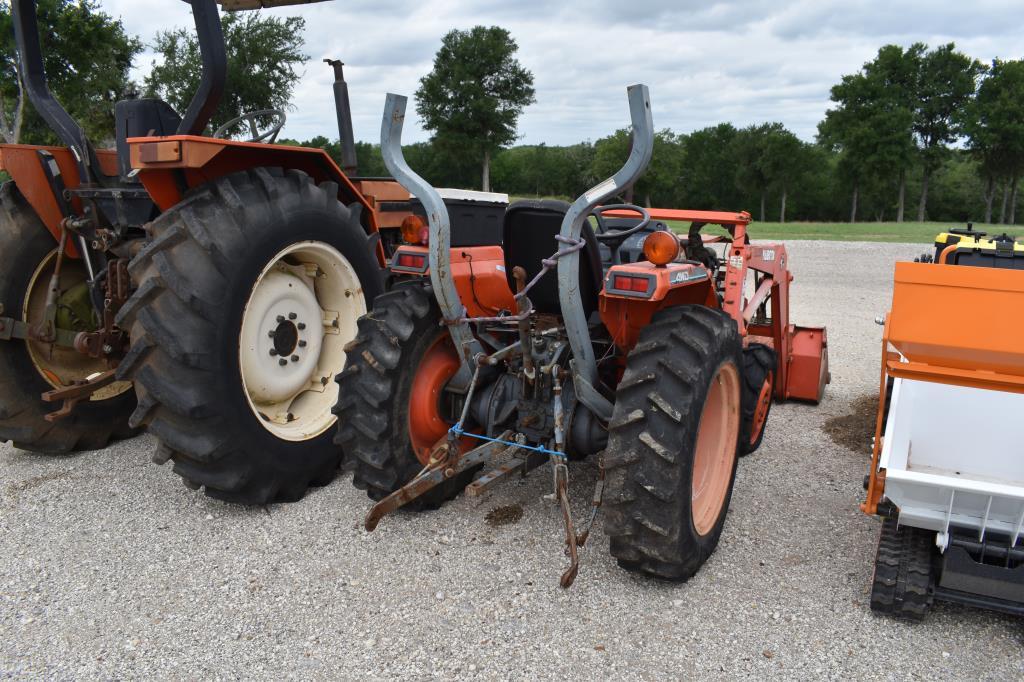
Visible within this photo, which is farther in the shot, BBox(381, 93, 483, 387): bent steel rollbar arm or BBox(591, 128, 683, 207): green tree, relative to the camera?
BBox(591, 128, 683, 207): green tree

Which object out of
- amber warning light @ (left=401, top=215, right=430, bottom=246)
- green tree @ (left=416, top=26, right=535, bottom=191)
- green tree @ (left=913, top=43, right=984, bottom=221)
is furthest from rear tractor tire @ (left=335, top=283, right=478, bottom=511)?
green tree @ (left=913, top=43, right=984, bottom=221)

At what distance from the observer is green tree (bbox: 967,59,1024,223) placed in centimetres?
4141

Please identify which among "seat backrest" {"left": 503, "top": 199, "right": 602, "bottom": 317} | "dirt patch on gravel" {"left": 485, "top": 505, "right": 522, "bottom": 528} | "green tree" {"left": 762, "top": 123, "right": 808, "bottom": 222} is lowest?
"dirt patch on gravel" {"left": 485, "top": 505, "right": 522, "bottom": 528}

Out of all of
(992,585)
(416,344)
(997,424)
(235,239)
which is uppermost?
(235,239)

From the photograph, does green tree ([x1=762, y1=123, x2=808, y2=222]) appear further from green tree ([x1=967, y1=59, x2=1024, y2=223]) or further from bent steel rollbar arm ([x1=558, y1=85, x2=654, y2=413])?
bent steel rollbar arm ([x1=558, y1=85, x2=654, y2=413])

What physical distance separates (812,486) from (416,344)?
2315mm

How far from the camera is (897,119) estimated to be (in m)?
44.0

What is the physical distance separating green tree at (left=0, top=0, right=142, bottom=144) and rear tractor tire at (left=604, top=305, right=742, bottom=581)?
15.1 meters

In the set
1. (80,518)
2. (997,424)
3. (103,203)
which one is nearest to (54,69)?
(103,203)

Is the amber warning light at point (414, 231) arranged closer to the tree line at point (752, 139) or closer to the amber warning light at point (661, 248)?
the amber warning light at point (661, 248)

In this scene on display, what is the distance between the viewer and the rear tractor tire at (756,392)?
430cm

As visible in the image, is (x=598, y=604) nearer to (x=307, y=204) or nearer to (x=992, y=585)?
(x=992, y=585)

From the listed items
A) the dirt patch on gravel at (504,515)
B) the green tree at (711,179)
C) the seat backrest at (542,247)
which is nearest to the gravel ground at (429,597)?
the dirt patch on gravel at (504,515)

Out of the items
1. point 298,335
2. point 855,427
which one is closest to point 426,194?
point 298,335
